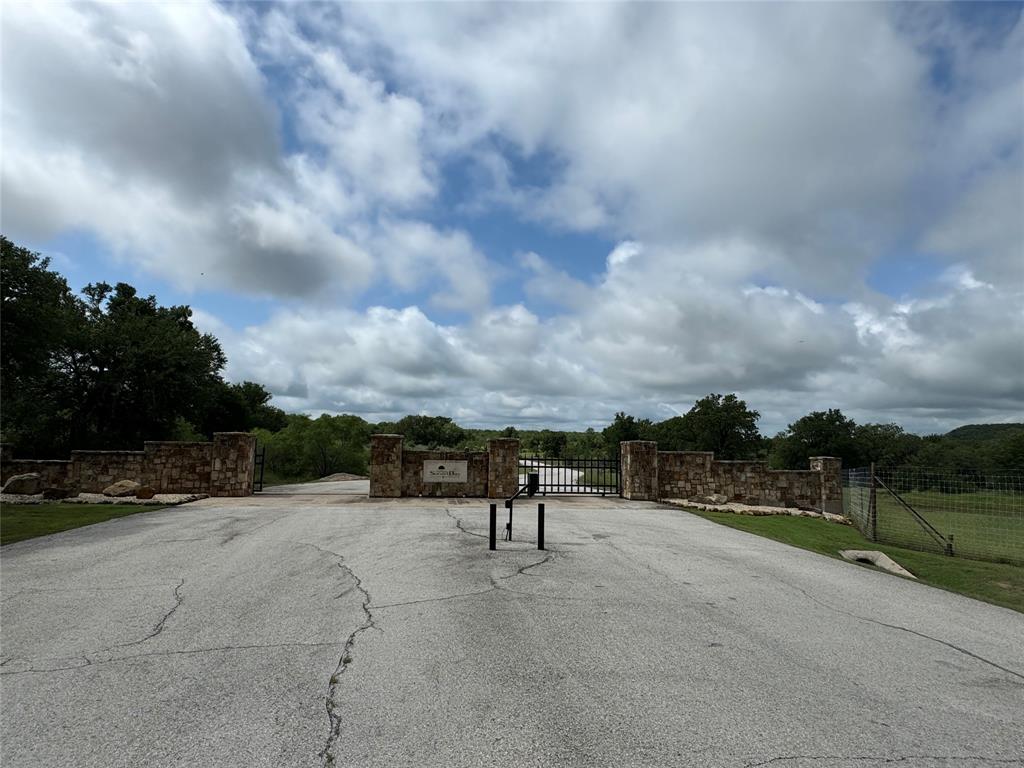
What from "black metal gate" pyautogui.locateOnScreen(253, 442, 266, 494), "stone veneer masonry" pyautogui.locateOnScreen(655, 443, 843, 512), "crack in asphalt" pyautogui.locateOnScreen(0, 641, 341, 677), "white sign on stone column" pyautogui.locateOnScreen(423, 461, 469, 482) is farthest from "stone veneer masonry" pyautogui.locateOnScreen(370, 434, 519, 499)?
"crack in asphalt" pyautogui.locateOnScreen(0, 641, 341, 677)

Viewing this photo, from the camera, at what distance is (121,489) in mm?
17609

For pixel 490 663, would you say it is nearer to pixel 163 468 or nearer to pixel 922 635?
pixel 922 635

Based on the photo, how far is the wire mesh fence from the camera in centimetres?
1242

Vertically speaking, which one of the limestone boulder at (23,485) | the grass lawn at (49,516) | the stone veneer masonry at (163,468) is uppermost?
the stone veneer masonry at (163,468)

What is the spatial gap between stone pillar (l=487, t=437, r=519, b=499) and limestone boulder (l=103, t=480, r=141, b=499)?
35.7 ft

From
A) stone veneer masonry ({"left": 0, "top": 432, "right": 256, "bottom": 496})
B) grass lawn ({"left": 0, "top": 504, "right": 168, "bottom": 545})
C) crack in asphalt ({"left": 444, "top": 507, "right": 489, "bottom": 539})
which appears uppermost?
stone veneer masonry ({"left": 0, "top": 432, "right": 256, "bottom": 496})

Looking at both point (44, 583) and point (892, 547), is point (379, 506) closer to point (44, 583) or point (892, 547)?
point (44, 583)

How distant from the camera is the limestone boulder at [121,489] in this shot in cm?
1752

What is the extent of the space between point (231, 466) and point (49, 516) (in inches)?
228

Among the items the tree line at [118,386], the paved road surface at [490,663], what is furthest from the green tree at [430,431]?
the paved road surface at [490,663]

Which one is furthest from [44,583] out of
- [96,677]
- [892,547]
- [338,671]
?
[892,547]

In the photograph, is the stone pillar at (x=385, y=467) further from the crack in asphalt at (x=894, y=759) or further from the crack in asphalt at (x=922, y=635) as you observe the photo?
the crack in asphalt at (x=894, y=759)

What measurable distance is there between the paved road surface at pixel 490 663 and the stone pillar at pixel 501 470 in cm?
997

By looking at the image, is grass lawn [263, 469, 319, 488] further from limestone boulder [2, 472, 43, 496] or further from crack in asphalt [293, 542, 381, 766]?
crack in asphalt [293, 542, 381, 766]
